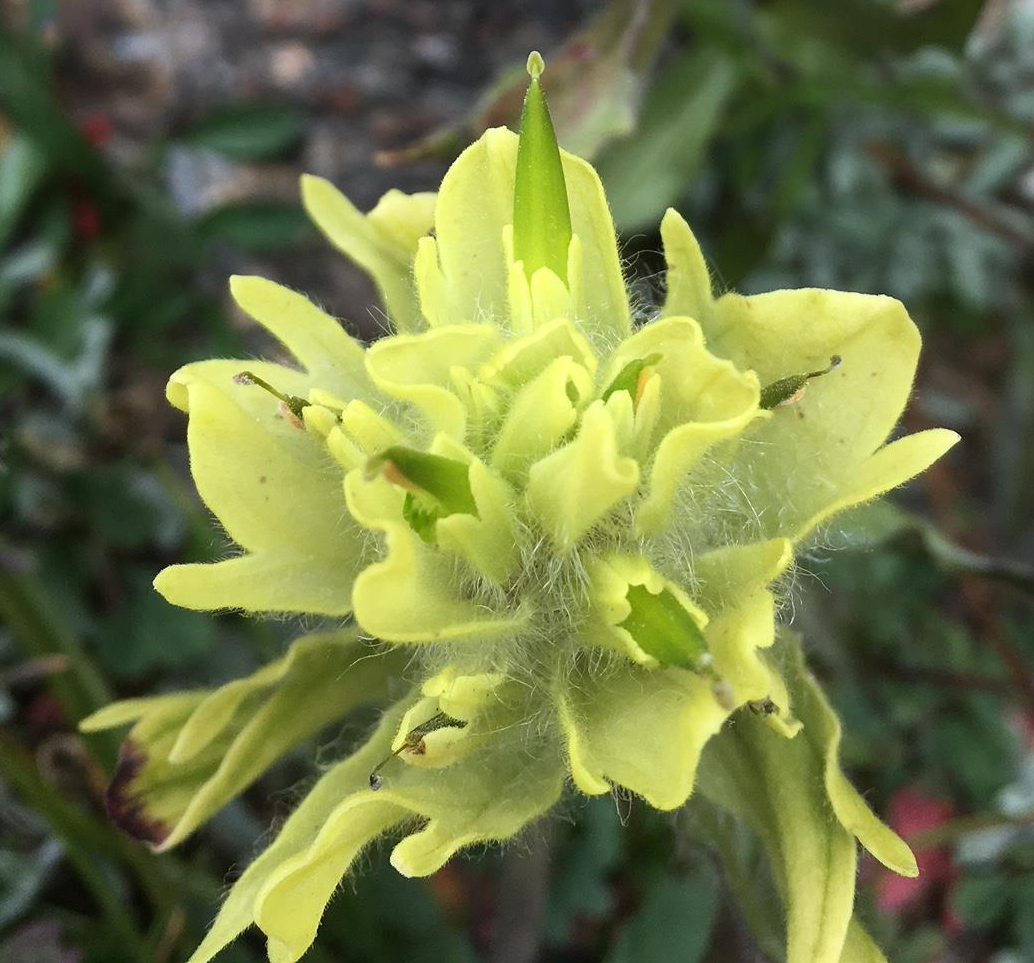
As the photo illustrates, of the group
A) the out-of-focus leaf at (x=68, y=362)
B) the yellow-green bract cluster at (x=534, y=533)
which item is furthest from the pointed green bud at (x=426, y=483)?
the out-of-focus leaf at (x=68, y=362)

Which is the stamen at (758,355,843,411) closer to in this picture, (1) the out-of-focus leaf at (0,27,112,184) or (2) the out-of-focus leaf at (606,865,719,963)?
(2) the out-of-focus leaf at (606,865,719,963)

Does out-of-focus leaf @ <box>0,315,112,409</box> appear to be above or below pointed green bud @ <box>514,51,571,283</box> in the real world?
below

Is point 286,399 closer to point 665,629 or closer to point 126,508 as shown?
point 665,629

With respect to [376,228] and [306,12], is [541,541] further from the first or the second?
[306,12]

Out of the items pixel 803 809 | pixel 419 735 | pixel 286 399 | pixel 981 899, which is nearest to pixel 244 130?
pixel 286 399

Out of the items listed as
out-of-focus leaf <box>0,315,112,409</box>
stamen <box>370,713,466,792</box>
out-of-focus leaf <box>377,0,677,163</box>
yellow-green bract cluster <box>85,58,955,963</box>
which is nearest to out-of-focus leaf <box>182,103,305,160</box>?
out-of-focus leaf <box>0,315,112,409</box>
